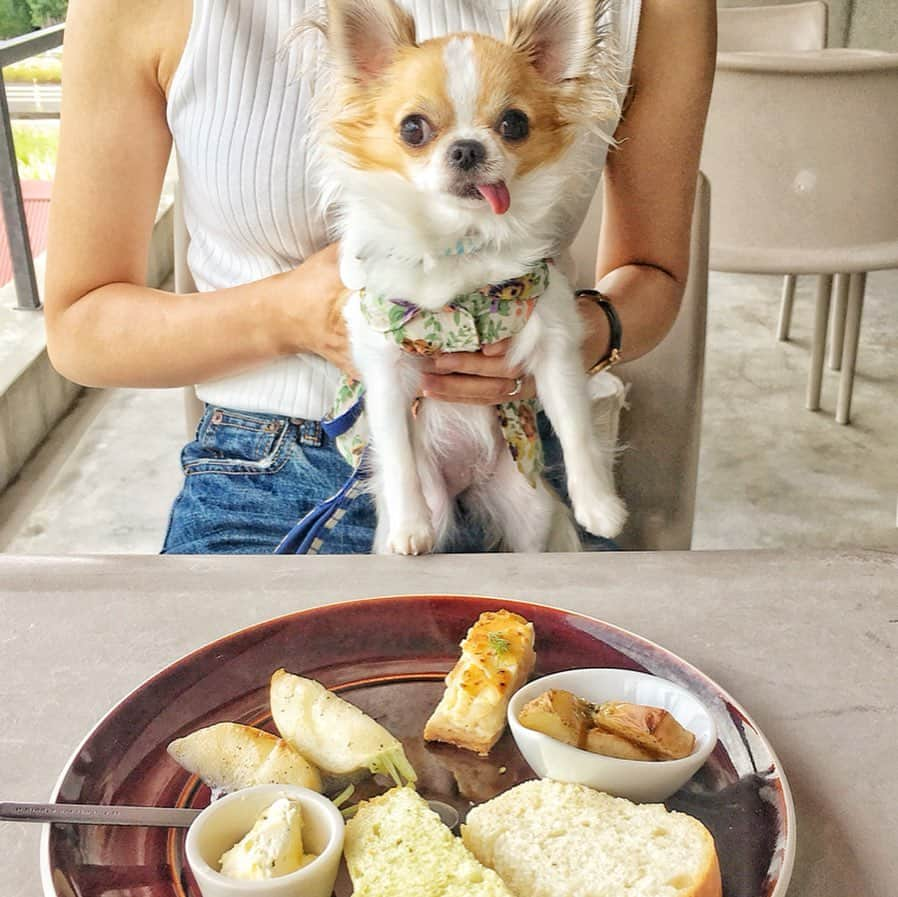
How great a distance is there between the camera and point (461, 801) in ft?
2.08

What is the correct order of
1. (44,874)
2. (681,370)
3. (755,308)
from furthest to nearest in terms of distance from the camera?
1. (755,308)
2. (681,370)
3. (44,874)

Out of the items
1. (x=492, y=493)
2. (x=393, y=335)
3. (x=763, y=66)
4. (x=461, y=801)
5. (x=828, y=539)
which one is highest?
(x=763, y=66)

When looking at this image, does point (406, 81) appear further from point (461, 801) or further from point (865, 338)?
point (865, 338)

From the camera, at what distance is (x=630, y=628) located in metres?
0.78

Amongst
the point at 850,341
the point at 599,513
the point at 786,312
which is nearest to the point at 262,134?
the point at 599,513

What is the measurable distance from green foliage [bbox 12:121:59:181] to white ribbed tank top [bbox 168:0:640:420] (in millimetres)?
2122

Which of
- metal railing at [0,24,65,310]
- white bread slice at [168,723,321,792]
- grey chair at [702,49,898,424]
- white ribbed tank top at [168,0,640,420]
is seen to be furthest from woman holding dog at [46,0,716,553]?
metal railing at [0,24,65,310]

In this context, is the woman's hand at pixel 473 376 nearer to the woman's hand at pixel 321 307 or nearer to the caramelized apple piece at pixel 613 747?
the woman's hand at pixel 321 307

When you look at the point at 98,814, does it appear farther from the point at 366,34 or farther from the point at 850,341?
the point at 850,341

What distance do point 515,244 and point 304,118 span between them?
1.01 feet

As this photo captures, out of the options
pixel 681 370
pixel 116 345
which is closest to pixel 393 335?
pixel 116 345

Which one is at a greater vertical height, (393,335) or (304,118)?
(304,118)

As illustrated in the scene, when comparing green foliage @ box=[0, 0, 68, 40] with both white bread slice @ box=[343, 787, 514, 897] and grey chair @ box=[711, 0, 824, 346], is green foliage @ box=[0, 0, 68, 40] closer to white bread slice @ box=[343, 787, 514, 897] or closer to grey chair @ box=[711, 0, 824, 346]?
grey chair @ box=[711, 0, 824, 346]

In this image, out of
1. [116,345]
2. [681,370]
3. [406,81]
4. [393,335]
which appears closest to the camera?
[406,81]
